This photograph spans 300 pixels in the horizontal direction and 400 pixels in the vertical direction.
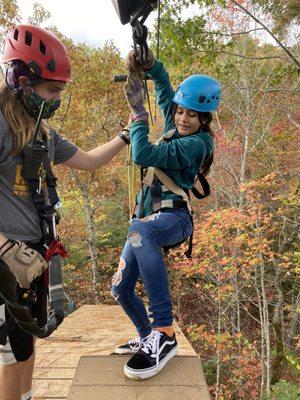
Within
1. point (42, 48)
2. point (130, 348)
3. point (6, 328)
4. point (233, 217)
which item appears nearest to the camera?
point (6, 328)

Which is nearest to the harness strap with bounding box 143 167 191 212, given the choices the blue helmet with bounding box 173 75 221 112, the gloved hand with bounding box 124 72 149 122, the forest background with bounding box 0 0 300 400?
the gloved hand with bounding box 124 72 149 122

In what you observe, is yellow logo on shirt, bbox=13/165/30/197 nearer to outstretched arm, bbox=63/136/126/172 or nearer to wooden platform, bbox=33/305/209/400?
outstretched arm, bbox=63/136/126/172

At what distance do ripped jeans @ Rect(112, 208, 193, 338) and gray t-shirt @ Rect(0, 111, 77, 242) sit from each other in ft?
1.91

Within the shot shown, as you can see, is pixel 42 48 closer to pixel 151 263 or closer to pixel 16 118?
pixel 16 118

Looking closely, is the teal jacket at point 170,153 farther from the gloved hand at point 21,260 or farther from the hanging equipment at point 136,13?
the gloved hand at point 21,260

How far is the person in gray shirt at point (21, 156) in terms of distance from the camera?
1842 mm

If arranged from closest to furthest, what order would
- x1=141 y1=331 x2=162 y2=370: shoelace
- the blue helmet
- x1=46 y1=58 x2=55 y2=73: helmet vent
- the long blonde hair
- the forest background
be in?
the long blonde hair → x1=46 y1=58 x2=55 y2=73: helmet vent → x1=141 y1=331 x2=162 y2=370: shoelace → the blue helmet → the forest background

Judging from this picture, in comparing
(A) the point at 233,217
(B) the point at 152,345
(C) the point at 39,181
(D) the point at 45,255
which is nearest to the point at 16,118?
(C) the point at 39,181

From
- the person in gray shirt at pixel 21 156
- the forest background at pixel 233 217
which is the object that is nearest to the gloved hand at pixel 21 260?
the person in gray shirt at pixel 21 156

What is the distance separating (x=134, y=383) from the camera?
79.7 inches

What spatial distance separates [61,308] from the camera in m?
1.97

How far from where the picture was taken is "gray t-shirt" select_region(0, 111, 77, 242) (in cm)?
185

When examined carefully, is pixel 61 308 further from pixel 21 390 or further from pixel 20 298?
pixel 21 390

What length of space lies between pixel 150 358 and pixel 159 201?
0.93 m
